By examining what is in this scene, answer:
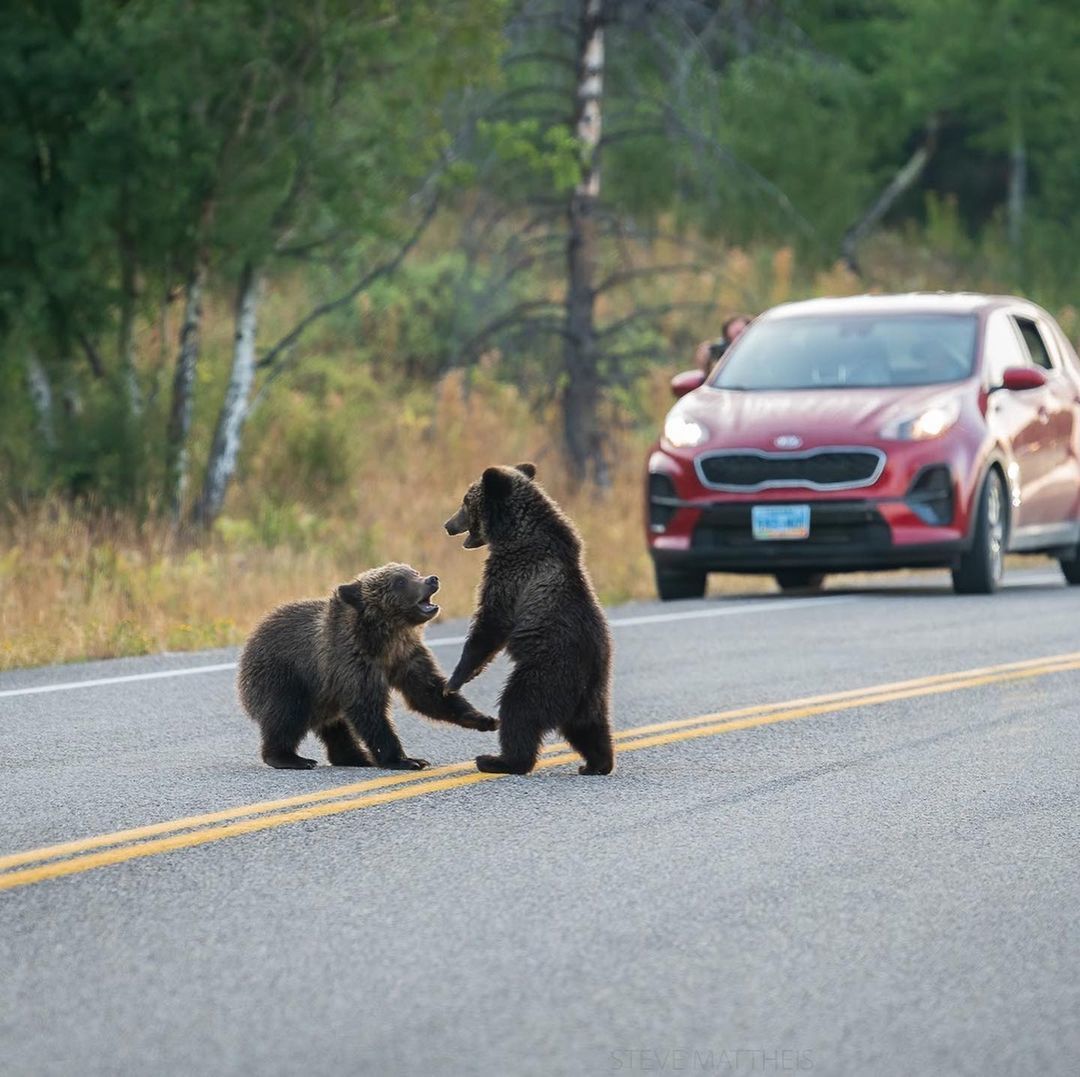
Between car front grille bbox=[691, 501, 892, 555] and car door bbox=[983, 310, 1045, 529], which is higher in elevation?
car door bbox=[983, 310, 1045, 529]

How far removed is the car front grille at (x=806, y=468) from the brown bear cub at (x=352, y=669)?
7.65 m

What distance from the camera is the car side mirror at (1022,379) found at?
17094mm

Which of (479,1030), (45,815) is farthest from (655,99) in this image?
(479,1030)

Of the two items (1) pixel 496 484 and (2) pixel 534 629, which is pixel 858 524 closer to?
(1) pixel 496 484

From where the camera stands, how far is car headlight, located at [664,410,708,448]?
16.8 metres

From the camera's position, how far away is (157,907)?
671 cm

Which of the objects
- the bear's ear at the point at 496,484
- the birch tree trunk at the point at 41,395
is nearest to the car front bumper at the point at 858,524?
the birch tree trunk at the point at 41,395

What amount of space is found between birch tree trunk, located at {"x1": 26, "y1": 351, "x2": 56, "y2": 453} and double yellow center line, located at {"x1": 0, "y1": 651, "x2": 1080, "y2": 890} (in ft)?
29.1

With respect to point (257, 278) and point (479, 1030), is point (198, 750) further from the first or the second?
point (257, 278)

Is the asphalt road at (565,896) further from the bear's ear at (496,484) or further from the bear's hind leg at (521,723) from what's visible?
the bear's ear at (496,484)

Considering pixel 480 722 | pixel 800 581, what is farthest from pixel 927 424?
pixel 480 722

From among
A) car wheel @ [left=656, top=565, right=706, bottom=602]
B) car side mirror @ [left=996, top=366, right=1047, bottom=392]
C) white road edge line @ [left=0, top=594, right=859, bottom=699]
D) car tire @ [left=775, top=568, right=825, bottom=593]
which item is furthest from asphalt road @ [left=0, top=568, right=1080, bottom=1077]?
car tire @ [left=775, top=568, right=825, bottom=593]

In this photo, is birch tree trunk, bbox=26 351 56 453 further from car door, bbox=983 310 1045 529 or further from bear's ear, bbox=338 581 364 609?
bear's ear, bbox=338 581 364 609

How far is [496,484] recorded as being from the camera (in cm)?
881
